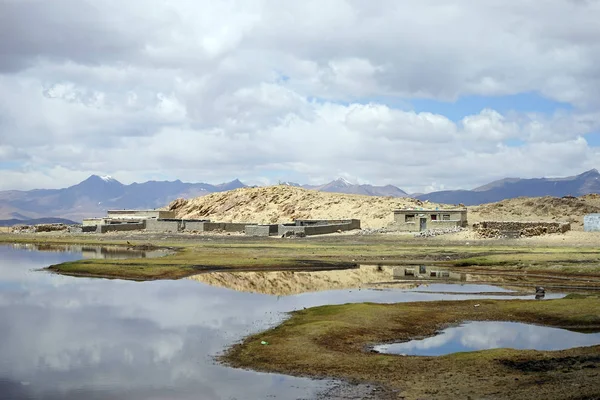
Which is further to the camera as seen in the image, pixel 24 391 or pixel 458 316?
pixel 458 316

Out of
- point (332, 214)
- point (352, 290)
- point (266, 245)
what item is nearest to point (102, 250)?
point (266, 245)

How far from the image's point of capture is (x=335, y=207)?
6280 inches

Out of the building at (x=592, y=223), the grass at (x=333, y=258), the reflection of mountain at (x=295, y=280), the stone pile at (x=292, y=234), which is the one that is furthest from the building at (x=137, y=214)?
the reflection of mountain at (x=295, y=280)

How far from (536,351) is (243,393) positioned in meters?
13.4

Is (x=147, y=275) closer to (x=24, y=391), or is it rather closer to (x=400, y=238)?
(x=24, y=391)

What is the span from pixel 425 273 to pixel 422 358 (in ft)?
120

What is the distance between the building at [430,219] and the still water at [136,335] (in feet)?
209

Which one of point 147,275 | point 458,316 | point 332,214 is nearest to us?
point 458,316

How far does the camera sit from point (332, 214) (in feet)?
509

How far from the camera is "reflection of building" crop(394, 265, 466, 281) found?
61.3 m

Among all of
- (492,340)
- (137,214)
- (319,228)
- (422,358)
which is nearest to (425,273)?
(492,340)

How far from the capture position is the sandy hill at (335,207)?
5536 inches

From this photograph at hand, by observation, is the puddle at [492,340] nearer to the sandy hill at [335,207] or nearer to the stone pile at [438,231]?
the stone pile at [438,231]

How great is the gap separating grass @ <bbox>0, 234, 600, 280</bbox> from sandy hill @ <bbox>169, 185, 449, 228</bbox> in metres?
39.4
